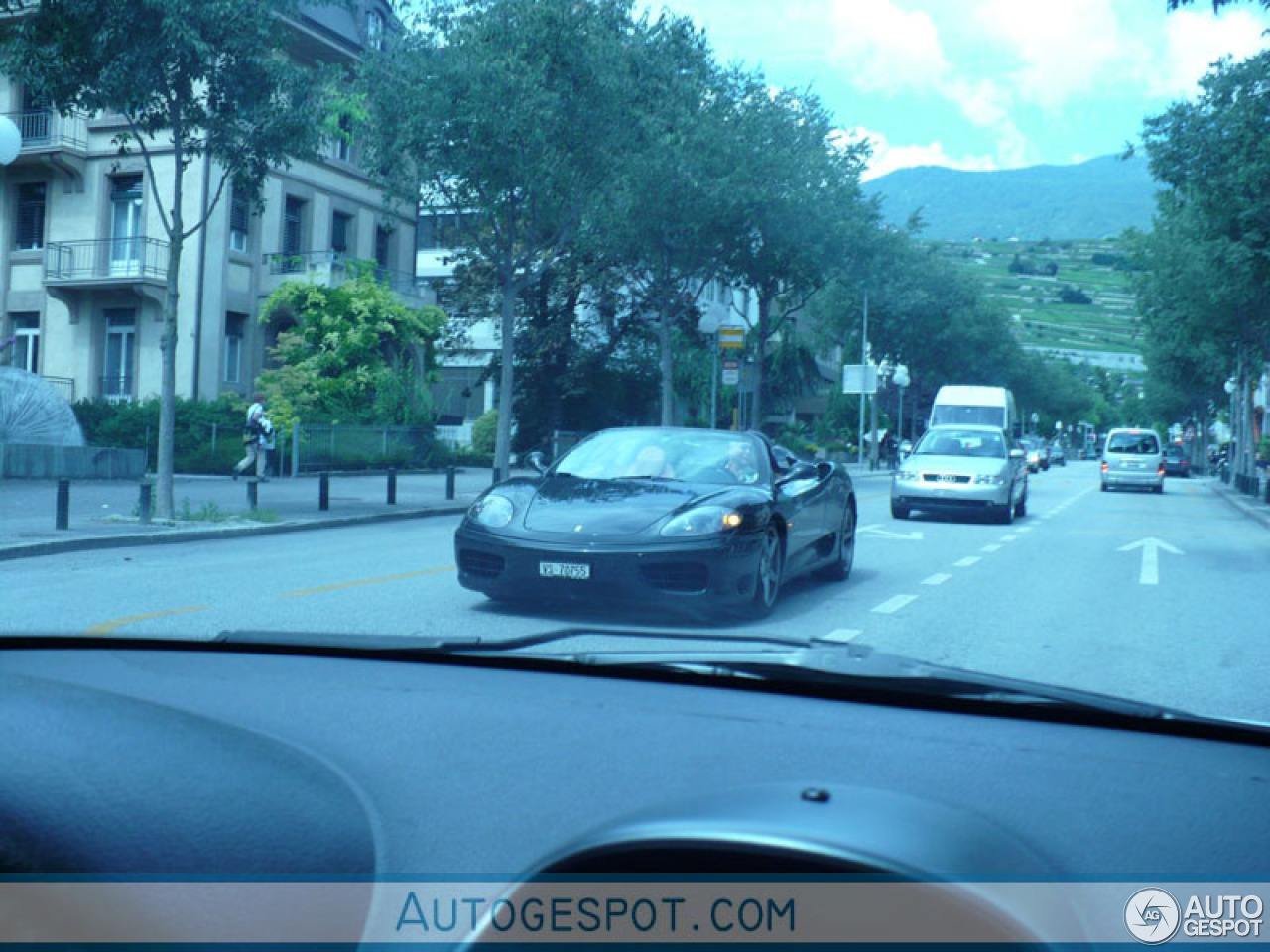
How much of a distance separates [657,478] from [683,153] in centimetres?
2226

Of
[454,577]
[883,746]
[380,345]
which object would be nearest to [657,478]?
[454,577]

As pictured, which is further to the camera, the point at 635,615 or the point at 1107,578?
the point at 1107,578

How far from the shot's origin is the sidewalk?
1489cm

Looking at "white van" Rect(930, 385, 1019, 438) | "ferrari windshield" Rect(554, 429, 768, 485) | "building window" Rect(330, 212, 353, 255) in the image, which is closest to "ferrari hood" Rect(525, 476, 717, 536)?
"ferrari windshield" Rect(554, 429, 768, 485)

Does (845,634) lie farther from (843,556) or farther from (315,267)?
(315,267)

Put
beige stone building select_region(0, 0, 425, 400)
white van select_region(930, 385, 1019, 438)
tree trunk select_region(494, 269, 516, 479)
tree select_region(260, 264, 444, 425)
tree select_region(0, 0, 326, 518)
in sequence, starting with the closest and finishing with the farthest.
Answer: tree select_region(0, 0, 326, 518), tree trunk select_region(494, 269, 516, 479), tree select_region(260, 264, 444, 425), beige stone building select_region(0, 0, 425, 400), white van select_region(930, 385, 1019, 438)

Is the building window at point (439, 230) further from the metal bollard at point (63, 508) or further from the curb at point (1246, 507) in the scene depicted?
the curb at point (1246, 507)

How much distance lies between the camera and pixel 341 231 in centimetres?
4034

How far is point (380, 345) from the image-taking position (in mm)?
37031

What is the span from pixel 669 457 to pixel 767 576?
1223 millimetres

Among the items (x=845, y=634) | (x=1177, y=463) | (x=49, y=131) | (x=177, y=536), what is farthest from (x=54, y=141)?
(x=1177, y=463)

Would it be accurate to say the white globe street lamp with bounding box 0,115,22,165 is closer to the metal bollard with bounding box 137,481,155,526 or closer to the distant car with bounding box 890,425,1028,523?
the metal bollard with bounding box 137,481,155,526

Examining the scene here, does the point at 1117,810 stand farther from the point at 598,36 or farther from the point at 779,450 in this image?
the point at 598,36

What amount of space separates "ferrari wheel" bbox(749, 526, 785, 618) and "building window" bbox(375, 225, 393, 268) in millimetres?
34391
